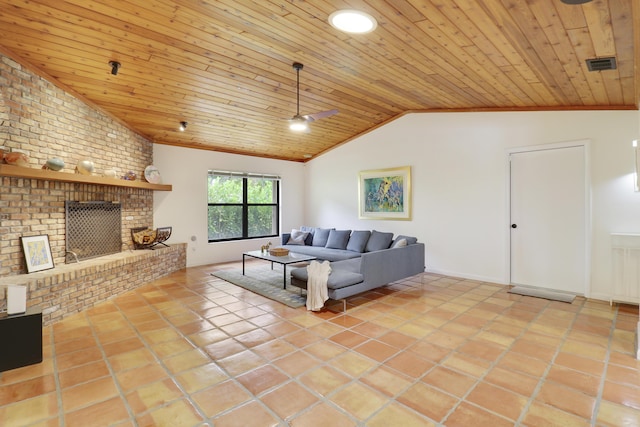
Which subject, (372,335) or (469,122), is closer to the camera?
(372,335)

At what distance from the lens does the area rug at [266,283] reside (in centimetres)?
428

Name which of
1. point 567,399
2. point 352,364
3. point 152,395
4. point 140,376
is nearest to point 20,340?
point 140,376

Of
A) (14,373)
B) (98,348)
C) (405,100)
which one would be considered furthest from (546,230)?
(14,373)

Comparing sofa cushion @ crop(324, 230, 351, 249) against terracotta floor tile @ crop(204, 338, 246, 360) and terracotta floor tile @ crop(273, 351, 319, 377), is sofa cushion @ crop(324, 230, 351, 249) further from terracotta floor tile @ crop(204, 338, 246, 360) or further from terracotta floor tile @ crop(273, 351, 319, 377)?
terracotta floor tile @ crop(273, 351, 319, 377)

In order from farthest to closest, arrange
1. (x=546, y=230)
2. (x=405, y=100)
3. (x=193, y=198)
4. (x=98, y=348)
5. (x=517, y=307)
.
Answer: (x=193, y=198) < (x=405, y=100) < (x=546, y=230) < (x=517, y=307) < (x=98, y=348)

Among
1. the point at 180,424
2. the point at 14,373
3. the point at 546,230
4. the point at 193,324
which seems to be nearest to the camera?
the point at 180,424

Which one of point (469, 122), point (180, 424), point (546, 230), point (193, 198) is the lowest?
point (180, 424)

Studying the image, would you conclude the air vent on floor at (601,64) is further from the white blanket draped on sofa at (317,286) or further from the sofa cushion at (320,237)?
the sofa cushion at (320,237)

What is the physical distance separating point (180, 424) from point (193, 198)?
5.17 meters

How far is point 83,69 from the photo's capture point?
3508mm

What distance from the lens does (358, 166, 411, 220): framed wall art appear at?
616cm

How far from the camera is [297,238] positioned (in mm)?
6957

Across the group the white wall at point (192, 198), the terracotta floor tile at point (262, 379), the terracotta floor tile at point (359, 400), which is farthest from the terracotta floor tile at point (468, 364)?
the white wall at point (192, 198)

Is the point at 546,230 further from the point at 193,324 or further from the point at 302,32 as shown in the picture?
the point at 193,324
